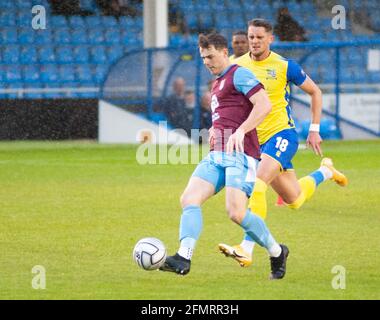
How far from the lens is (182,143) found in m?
21.6

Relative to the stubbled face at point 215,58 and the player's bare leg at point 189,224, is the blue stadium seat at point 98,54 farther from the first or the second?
the player's bare leg at point 189,224

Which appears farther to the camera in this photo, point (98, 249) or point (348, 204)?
point (348, 204)

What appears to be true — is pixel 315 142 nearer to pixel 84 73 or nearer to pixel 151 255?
pixel 151 255

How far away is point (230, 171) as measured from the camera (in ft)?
26.8

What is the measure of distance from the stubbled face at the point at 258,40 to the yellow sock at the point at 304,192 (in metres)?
1.48

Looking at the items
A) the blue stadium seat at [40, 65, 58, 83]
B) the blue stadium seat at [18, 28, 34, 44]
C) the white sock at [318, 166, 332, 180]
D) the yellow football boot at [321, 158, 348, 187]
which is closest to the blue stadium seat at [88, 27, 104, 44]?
the blue stadium seat at [40, 65, 58, 83]

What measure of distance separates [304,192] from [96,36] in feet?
56.7

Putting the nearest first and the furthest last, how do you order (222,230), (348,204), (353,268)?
(353,268), (222,230), (348,204)

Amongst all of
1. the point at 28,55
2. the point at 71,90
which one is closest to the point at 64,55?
the point at 28,55

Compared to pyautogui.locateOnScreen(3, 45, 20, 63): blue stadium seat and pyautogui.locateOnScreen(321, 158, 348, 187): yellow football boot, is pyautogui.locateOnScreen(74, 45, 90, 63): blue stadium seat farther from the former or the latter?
pyautogui.locateOnScreen(321, 158, 348, 187): yellow football boot

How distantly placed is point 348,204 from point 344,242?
3.01 metres
